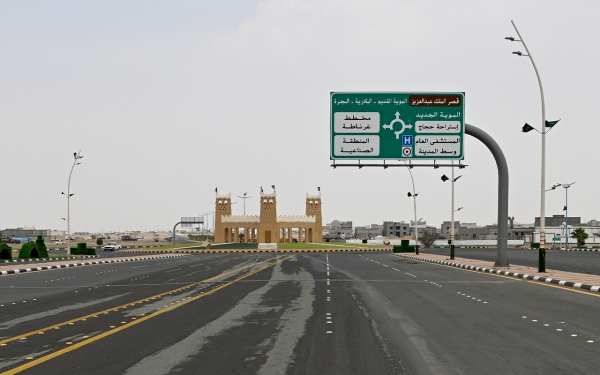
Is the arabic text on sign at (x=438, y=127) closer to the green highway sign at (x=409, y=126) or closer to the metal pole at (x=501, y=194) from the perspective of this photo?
the green highway sign at (x=409, y=126)

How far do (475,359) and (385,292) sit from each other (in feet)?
34.2

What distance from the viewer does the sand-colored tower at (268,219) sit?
4899 inches

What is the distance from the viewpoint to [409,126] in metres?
32.4

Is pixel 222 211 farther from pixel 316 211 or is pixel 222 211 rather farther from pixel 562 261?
pixel 562 261

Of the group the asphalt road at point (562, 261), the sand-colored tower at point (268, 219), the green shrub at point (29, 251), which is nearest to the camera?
the asphalt road at point (562, 261)

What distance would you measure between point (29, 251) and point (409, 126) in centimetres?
3250

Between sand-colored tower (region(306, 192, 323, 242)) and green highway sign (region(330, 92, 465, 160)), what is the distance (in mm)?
98984

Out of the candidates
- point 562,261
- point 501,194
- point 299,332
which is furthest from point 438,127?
point 299,332

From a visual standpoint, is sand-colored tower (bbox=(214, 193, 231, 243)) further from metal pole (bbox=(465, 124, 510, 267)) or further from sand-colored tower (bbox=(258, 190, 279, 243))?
metal pole (bbox=(465, 124, 510, 267))

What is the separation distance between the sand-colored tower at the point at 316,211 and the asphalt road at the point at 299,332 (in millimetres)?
112321

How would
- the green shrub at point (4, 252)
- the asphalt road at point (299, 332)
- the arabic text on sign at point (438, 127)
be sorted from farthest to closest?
the green shrub at point (4, 252)
the arabic text on sign at point (438, 127)
the asphalt road at point (299, 332)

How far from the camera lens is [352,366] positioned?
24.7 feet

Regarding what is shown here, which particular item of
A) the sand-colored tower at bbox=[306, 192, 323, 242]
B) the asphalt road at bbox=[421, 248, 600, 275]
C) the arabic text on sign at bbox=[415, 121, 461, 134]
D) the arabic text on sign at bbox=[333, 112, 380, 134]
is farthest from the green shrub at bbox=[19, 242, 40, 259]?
the sand-colored tower at bbox=[306, 192, 323, 242]

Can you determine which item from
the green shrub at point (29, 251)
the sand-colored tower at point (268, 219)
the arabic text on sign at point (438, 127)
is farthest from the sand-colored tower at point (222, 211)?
the arabic text on sign at point (438, 127)
